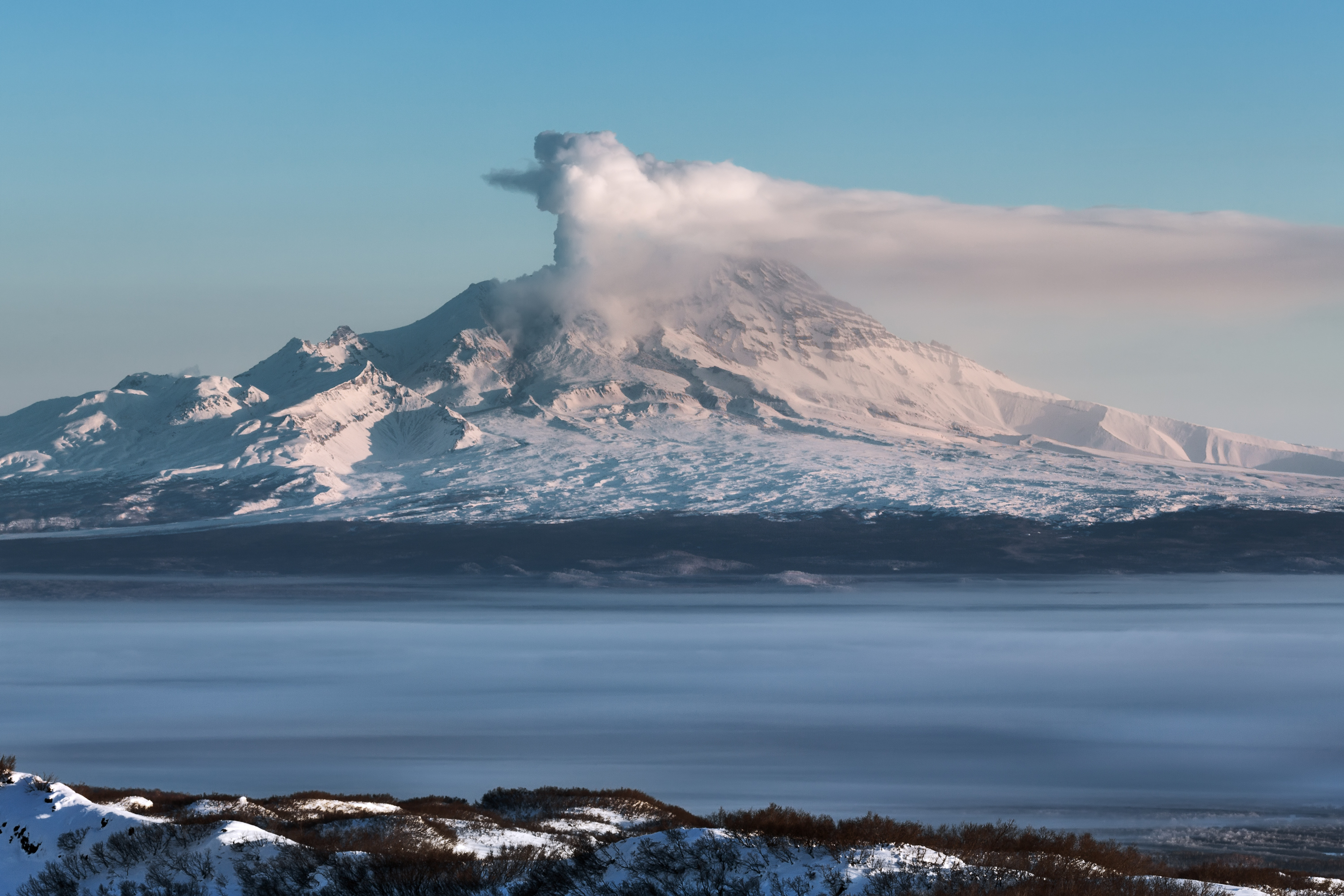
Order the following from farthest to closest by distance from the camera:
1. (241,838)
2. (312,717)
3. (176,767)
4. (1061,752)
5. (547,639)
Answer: (547,639), (312,717), (1061,752), (176,767), (241,838)

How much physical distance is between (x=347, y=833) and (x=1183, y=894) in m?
14.3

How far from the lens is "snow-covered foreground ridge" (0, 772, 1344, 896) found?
2261cm

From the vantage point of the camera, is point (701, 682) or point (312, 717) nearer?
point (312, 717)

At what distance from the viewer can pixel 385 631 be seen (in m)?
126

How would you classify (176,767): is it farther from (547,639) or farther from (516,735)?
(547,639)

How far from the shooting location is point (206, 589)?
19338cm

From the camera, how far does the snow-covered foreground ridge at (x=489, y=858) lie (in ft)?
74.2

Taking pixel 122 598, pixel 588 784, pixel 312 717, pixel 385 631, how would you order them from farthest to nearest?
pixel 122 598
pixel 385 631
pixel 312 717
pixel 588 784

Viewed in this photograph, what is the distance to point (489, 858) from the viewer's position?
25.1 metres

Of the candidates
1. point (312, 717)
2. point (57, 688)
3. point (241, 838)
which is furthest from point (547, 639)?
point (241, 838)

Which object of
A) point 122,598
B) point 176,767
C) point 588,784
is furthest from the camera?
point 122,598

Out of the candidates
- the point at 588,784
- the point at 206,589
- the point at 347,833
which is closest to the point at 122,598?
the point at 206,589

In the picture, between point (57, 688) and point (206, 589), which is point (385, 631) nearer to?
point (57, 688)

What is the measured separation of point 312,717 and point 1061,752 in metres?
32.2
